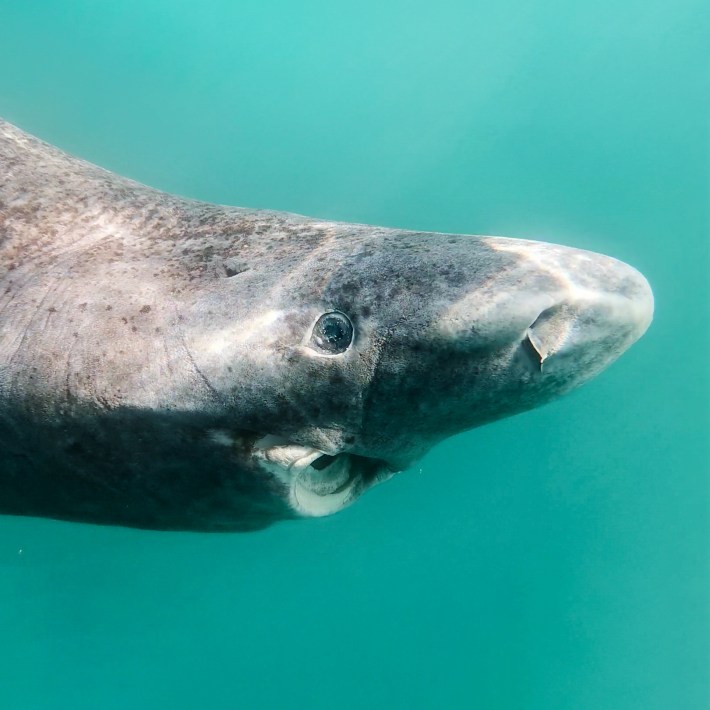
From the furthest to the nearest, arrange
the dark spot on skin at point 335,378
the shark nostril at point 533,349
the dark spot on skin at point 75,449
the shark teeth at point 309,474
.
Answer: the dark spot on skin at point 75,449 → the shark teeth at point 309,474 → the dark spot on skin at point 335,378 → the shark nostril at point 533,349

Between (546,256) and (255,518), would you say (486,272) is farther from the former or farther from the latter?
(255,518)

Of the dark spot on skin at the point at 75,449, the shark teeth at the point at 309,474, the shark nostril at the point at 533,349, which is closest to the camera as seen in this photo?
the shark nostril at the point at 533,349

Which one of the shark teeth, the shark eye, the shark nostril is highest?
the shark eye

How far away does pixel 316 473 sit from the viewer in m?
2.62

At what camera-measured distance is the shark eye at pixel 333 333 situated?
7.29ft

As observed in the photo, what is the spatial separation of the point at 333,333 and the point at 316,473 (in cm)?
65

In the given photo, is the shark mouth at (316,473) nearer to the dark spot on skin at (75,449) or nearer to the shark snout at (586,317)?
the dark spot on skin at (75,449)

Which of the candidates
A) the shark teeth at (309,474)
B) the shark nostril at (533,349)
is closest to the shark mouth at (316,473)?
the shark teeth at (309,474)

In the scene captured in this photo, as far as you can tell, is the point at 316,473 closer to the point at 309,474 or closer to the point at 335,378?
the point at 309,474

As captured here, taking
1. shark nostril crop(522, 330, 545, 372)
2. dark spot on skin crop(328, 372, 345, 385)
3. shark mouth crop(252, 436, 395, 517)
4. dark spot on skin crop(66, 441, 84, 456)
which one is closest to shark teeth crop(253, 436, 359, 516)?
shark mouth crop(252, 436, 395, 517)

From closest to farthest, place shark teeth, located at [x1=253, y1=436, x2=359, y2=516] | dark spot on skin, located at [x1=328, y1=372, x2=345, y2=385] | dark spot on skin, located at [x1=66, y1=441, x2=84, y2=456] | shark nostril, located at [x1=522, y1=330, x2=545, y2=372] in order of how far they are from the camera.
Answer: shark nostril, located at [x1=522, y1=330, x2=545, y2=372], dark spot on skin, located at [x1=328, y1=372, x2=345, y2=385], shark teeth, located at [x1=253, y1=436, x2=359, y2=516], dark spot on skin, located at [x1=66, y1=441, x2=84, y2=456]

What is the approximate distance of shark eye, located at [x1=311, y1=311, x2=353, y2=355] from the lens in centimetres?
222

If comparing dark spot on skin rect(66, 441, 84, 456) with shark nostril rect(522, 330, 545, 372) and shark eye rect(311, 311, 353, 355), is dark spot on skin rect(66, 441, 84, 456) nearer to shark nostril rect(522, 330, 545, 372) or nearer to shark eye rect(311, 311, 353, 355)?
shark eye rect(311, 311, 353, 355)

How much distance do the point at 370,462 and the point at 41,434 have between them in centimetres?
124
